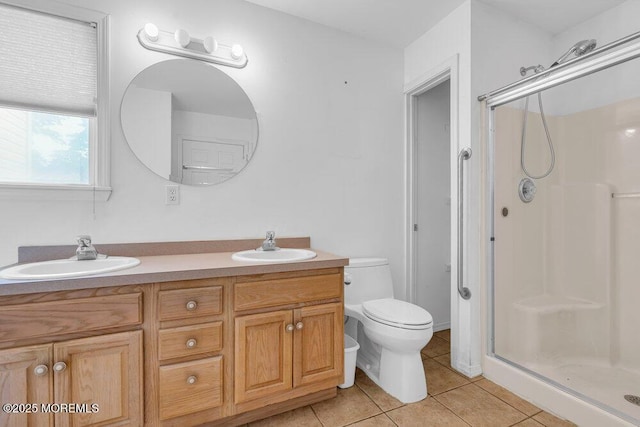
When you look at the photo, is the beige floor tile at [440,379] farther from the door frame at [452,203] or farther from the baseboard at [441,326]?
the baseboard at [441,326]

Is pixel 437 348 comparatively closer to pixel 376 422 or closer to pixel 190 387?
pixel 376 422

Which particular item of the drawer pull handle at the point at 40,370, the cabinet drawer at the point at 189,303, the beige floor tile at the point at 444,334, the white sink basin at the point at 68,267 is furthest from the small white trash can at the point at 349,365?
the drawer pull handle at the point at 40,370

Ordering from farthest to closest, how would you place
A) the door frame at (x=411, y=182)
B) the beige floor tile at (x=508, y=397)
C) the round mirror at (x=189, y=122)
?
the door frame at (x=411, y=182) < the round mirror at (x=189, y=122) < the beige floor tile at (x=508, y=397)

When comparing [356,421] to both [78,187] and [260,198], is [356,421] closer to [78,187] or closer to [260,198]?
[260,198]

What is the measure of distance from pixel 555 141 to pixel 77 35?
9.71 feet

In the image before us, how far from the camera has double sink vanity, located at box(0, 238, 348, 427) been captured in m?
1.09

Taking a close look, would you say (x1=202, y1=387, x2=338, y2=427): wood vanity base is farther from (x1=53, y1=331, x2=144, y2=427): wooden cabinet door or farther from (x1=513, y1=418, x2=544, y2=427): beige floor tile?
(x1=513, y1=418, x2=544, y2=427): beige floor tile

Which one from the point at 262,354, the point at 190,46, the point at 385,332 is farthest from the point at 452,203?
the point at 190,46

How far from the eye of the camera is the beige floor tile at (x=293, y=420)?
1.50m

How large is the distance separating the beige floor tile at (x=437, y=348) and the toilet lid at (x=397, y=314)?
650mm

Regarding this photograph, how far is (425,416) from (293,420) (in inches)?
26.5

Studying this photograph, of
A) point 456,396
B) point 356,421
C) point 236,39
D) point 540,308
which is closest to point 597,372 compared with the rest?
point 540,308

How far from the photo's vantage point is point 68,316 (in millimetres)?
1130

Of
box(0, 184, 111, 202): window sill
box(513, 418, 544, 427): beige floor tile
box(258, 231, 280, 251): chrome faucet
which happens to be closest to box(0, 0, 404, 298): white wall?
box(0, 184, 111, 202): window sill
